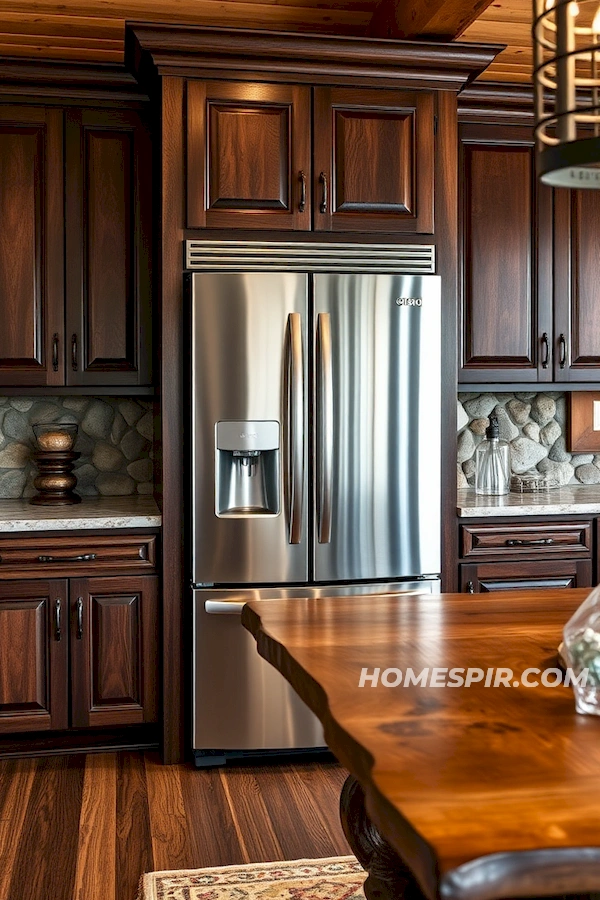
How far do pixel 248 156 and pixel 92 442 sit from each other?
142 cm

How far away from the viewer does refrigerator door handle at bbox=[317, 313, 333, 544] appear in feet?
11.1

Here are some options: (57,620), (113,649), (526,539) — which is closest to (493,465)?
(526,539)

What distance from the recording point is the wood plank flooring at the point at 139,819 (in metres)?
2.63

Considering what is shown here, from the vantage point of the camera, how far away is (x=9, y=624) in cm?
341

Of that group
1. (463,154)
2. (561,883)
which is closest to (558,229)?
(463,154)

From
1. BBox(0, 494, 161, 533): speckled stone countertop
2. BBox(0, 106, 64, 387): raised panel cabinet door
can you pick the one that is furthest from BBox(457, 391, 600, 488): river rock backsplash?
BBox(0, 106, 64, 387): raised panel cabinet door

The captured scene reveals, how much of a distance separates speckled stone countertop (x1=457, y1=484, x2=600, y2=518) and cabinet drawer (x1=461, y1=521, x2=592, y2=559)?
0.05 meters

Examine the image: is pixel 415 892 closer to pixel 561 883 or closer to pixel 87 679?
pixel 561 883

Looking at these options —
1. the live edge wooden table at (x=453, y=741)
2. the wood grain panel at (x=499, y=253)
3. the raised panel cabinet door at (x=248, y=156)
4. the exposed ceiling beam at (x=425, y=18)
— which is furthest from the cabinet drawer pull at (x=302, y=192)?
the live edge wooden table at (x=453, y=741)

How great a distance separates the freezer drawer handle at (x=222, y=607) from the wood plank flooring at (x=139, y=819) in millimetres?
570

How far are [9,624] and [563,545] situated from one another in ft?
7.01

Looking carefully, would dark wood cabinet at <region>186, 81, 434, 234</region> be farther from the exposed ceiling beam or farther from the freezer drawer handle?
the freezer drawer handle

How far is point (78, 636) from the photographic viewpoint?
11.3 feet

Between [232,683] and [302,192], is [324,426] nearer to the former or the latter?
[302,192]
